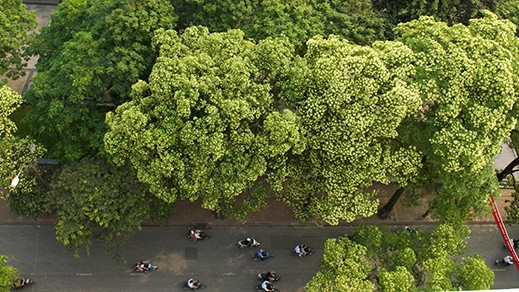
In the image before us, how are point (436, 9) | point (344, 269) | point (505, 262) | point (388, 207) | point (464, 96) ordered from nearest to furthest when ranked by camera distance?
point (464, 96) → point (344, 269) → point (436, 9) → point (505, 262) → point (388, 207)

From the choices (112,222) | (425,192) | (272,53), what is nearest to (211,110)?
(272,53)

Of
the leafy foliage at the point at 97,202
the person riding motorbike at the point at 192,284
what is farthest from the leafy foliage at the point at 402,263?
the leafy foliage at the point at 97,202

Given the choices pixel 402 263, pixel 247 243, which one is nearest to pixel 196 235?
pixel 247 243

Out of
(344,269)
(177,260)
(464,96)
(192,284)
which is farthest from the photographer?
(177,260)

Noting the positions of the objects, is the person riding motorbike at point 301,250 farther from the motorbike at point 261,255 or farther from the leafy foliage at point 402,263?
the leafy foliage at point 402,263

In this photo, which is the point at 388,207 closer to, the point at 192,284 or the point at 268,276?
the point at 268,276

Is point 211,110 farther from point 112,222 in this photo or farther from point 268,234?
point 268,234
